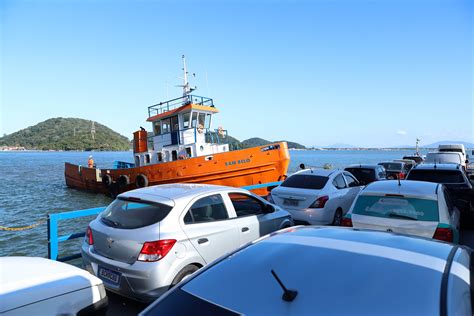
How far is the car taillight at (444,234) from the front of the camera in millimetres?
4438

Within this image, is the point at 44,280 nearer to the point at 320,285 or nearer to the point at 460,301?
the point at 320,285

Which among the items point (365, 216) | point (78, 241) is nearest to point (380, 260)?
point (365, 216)

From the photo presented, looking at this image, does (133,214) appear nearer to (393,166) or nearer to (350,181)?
(350,181)

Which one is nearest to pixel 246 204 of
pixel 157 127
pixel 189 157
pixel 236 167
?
pixel 236 167

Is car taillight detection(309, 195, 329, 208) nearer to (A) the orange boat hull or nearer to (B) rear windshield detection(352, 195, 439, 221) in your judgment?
(B) rear windshield detection(352, 195, 439, 221)

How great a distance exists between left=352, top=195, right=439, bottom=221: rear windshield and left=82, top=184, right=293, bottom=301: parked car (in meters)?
1.71

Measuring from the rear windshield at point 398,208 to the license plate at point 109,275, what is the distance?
3351 mm

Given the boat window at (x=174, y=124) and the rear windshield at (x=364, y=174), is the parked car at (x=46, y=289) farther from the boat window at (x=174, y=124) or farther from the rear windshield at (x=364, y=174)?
the boat window at (x=174, y=124)

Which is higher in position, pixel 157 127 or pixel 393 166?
pixel 157 127

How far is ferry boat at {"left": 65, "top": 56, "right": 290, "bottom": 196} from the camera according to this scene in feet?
52.5

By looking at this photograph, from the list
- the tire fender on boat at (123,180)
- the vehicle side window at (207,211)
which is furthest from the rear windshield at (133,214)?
the tire fender on boat at (123,180)

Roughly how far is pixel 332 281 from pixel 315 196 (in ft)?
20.1

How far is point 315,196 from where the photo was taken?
7.75 meters

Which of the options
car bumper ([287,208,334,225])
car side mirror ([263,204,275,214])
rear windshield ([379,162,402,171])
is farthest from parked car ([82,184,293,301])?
rear windshield ([379,162,402,171])
